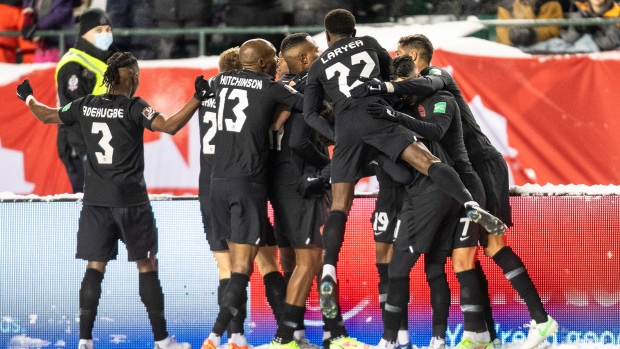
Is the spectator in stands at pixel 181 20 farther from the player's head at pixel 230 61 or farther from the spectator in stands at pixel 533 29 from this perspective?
the player's head at pixel 230 61

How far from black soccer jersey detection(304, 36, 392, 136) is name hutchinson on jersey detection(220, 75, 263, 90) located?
327mm

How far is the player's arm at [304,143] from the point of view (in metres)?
6.86

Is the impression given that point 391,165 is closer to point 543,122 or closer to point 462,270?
point 462,270

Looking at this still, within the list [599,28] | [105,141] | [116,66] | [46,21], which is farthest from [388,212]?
[46,21]

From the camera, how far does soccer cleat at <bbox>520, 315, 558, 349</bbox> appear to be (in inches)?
262

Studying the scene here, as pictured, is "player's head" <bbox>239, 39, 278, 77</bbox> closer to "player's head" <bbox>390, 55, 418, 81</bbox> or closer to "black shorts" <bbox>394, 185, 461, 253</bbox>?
"player's head" <bbox>390, 55, 418, 81</bbox>

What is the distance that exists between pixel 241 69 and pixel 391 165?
50.7 inches

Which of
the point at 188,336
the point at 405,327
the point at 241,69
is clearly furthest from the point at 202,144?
the point at 405,327

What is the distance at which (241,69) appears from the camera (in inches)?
275

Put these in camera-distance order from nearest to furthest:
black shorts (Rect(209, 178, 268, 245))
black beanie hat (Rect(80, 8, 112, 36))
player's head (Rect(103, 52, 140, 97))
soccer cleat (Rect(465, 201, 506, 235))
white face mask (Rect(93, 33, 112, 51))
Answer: soccer cleat (Rect(465, 201, 506, 235)), black shorts (Rect(209, 178, 268, 245)), player's head (Rect(103, 52, 140, 97)), white face mask (Rect(93, 33, 112, 51)), black beanie hat (Rect(80, 8, 112, 36))

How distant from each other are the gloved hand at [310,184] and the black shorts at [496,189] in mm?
1126

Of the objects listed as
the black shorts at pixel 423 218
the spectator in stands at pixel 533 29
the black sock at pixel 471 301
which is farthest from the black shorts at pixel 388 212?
the spectator in stands at pixel 533 29

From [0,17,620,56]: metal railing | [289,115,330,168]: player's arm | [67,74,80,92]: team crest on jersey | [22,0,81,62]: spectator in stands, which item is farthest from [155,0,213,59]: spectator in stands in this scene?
[289,115,330,168]: player's arm

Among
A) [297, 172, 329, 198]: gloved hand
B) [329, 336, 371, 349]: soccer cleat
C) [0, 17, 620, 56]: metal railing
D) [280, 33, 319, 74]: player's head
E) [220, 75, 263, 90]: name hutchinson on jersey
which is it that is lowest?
[329, 336, 371, 349]: soccer cleat
